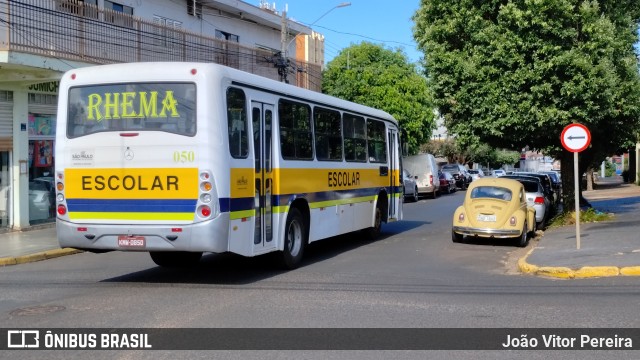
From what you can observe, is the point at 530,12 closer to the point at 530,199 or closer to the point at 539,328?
the point at 530,199

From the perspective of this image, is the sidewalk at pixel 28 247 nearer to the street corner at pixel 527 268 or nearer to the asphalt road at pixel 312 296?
the asphalt road at pixel 312 296

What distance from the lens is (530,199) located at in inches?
782

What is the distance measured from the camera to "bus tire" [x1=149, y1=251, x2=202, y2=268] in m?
11.8

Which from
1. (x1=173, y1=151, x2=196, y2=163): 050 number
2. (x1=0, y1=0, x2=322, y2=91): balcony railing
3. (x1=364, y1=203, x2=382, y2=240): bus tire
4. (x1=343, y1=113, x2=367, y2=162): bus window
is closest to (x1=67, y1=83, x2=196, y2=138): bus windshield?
(x1=173, y1=151, x2=196, y2=163): 050 number

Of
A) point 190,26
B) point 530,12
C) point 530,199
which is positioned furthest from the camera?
point 190,26

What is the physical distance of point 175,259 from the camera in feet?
39.0

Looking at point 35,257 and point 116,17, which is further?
point 116,17

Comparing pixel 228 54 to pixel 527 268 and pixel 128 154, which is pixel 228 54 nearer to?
pixel 128 154

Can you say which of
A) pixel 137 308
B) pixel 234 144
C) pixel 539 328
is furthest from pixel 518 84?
pixel 137 308

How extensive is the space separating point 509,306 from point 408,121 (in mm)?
32992

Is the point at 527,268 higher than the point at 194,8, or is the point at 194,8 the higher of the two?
the point at 194,8

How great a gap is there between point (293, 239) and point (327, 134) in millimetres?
2499

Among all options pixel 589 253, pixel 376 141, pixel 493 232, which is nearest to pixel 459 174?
pixel 376 141

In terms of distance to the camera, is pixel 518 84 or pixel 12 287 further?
pixel 518 84
